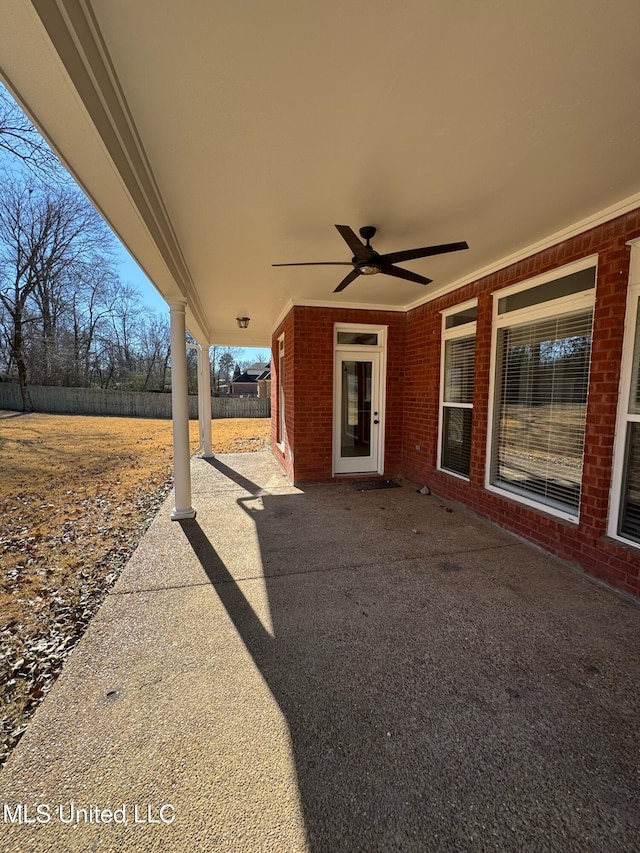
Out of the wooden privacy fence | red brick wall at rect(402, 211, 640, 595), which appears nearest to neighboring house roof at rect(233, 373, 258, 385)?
the wooden privacy fence

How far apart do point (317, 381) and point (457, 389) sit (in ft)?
6.56

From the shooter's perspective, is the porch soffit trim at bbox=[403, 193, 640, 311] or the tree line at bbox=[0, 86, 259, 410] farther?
the tree line at bbox=[0, 86, 259, 410]

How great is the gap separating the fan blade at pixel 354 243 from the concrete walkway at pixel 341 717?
8.19ft

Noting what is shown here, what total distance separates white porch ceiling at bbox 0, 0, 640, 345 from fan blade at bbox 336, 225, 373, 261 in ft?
0.97

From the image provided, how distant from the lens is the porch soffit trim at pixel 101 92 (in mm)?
1208

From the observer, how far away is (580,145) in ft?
6.37

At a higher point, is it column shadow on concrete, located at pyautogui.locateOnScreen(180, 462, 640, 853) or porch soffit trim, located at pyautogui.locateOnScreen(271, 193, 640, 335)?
porch soffit trim, located at pyautogui.locateOnScreen(271, 193, 640, 335)

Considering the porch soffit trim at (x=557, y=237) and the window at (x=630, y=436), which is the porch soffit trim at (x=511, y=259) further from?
the window at (x=630, y=436)

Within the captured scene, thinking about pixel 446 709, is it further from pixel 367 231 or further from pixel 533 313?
pixel 533 313

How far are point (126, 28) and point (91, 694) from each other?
286cm

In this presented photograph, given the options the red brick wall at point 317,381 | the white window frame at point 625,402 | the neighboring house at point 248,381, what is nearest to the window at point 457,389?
the red brick wall at point 317,381

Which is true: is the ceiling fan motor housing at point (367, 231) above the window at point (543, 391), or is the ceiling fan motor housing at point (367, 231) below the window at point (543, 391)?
above

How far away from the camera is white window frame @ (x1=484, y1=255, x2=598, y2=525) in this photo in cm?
290

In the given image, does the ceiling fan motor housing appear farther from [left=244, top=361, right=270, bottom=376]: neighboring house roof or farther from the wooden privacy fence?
[left=244, top=361, right=270, bottom=376]: neighboring house roof
